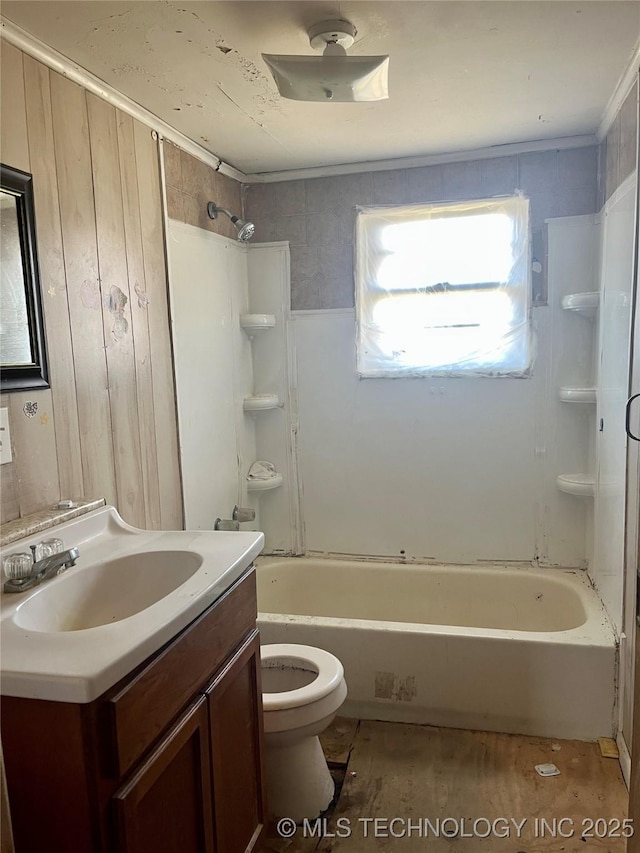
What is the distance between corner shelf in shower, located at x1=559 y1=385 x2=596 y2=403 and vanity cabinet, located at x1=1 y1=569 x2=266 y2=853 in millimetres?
1681

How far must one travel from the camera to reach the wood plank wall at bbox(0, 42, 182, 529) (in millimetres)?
1546

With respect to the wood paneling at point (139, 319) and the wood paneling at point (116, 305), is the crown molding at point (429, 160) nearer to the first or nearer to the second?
the wood paneling at point (139, 319)

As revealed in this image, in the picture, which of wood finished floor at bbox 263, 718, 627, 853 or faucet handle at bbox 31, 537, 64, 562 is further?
wood finished floor at bbox 263, 718, 627, 853

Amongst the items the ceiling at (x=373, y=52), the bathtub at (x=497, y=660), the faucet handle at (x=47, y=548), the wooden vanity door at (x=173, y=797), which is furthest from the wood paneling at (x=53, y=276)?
the bathtub at (x=497, y=660)

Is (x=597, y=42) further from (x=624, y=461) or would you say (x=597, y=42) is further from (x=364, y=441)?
(x=364, y=441)

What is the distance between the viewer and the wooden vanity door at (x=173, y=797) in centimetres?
101

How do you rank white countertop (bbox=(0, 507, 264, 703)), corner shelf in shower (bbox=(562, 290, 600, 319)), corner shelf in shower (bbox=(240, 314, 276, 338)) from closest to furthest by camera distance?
white countertop (bbox=(0, 507, 264, 703))
corner shelf in shower (bbox=(562, 290, 600, 319))
corner shelf in shower (bbox=(240, 314, 276, 338))

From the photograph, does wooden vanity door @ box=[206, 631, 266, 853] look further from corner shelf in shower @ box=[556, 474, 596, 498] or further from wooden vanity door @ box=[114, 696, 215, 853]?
corner shelf in shower @ box=[556, 474, 596, 498]

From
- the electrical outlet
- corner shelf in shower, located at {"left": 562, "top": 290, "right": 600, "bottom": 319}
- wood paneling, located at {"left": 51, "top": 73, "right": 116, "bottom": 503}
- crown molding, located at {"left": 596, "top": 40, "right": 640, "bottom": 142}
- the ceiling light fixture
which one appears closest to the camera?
the electrical outlet

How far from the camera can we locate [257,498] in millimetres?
3070

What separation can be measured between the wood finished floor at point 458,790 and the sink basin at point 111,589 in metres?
0.87

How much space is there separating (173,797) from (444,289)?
2.21 metres

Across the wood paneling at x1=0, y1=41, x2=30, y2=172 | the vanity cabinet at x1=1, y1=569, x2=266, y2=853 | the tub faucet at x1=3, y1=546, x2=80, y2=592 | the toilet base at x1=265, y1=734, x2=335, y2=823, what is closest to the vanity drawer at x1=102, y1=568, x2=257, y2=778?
the vanity cabinet at x1=1, y1=569, x2=266, y2=853

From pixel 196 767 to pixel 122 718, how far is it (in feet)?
1.19
